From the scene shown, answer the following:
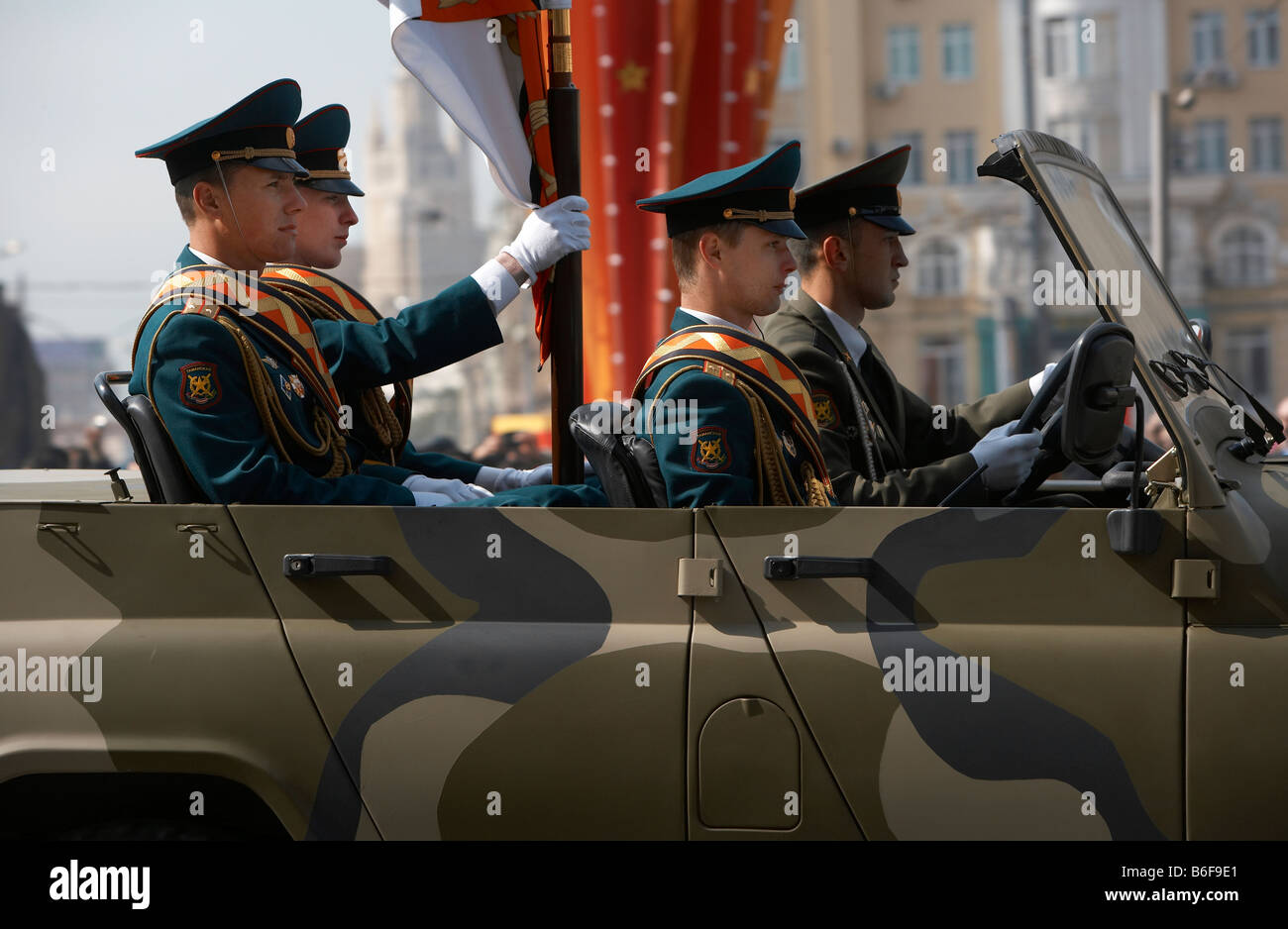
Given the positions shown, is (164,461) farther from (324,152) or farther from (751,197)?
(751,197)

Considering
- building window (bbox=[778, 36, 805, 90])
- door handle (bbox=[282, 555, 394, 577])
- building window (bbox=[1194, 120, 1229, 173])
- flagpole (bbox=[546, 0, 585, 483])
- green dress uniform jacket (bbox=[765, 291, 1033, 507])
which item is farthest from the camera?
building window (bbox=[778, 36, 805, 90])

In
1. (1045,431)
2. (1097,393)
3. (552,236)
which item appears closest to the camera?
(1097,393)

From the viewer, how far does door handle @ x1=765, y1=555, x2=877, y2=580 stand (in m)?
2.61

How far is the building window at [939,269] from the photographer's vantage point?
33.2 meters

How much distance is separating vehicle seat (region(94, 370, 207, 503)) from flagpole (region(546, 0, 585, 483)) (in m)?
0.83

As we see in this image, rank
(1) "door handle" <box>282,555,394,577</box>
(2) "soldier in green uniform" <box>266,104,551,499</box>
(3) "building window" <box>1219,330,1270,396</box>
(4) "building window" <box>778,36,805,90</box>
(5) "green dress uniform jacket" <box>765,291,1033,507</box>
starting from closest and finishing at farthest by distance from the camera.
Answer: (1) "door handle" <box>282,555,394,577</box> → (5) "green dress uniform jacket" <box>765,291,1033,507</box> → (2) "soldier in green uniform" <box>266,104,551,499</box> → (3) "building window" <box>1219,330,1270,396</box> → (4) "building window" <box>778,36,805,90</box>

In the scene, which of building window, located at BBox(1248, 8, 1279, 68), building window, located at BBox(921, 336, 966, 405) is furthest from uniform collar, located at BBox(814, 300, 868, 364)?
building window, located at BBox(1248, 8, 1279, 68)

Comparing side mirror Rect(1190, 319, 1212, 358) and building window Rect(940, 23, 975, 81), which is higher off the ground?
building window Rect(940, 23, 975, 81)

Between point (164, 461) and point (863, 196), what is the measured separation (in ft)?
6.30

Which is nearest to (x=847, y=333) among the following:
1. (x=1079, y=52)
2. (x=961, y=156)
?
(x=961, y=156)

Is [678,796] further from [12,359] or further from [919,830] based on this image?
[12,359]

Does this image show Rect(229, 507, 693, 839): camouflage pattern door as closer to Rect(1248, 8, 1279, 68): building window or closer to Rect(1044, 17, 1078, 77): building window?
Rect(1044, 17, 1078, 77): building window

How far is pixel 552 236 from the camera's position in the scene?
3.20 meters

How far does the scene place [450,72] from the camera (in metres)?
3.34
